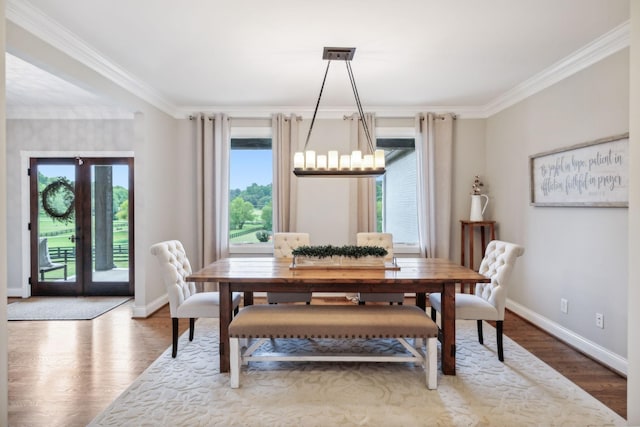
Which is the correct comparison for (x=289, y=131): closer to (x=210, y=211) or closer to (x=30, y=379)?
(x=210, y=211)

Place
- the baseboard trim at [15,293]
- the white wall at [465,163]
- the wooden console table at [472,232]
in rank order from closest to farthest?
the wooden console table at [472,232] < the white wall at [465,163] < the baseboard trim at [15,293]

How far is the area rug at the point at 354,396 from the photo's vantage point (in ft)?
7.11

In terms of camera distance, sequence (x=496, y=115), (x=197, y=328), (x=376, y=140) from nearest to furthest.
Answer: (x=197, y=328), (x=496, y=115), (x=376, y=140)

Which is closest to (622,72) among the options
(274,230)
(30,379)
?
(274,230)

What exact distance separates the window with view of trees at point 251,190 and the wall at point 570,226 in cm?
309

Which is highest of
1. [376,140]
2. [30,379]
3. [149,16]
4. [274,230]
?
[149,16]

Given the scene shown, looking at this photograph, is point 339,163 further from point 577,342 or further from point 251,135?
point 577,342

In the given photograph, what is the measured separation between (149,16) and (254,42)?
78 cm

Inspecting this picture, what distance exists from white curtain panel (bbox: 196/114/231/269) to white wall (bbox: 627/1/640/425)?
414cm

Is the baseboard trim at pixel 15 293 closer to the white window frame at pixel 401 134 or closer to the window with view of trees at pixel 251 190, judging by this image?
the window with view of trees at pixel 251 190

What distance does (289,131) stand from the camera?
4.82 metres

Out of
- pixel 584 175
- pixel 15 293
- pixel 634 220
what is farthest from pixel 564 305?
pixel 15 293

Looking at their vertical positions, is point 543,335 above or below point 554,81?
below

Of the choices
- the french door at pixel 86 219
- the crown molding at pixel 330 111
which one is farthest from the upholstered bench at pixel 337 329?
the french door at pixel 86 219
